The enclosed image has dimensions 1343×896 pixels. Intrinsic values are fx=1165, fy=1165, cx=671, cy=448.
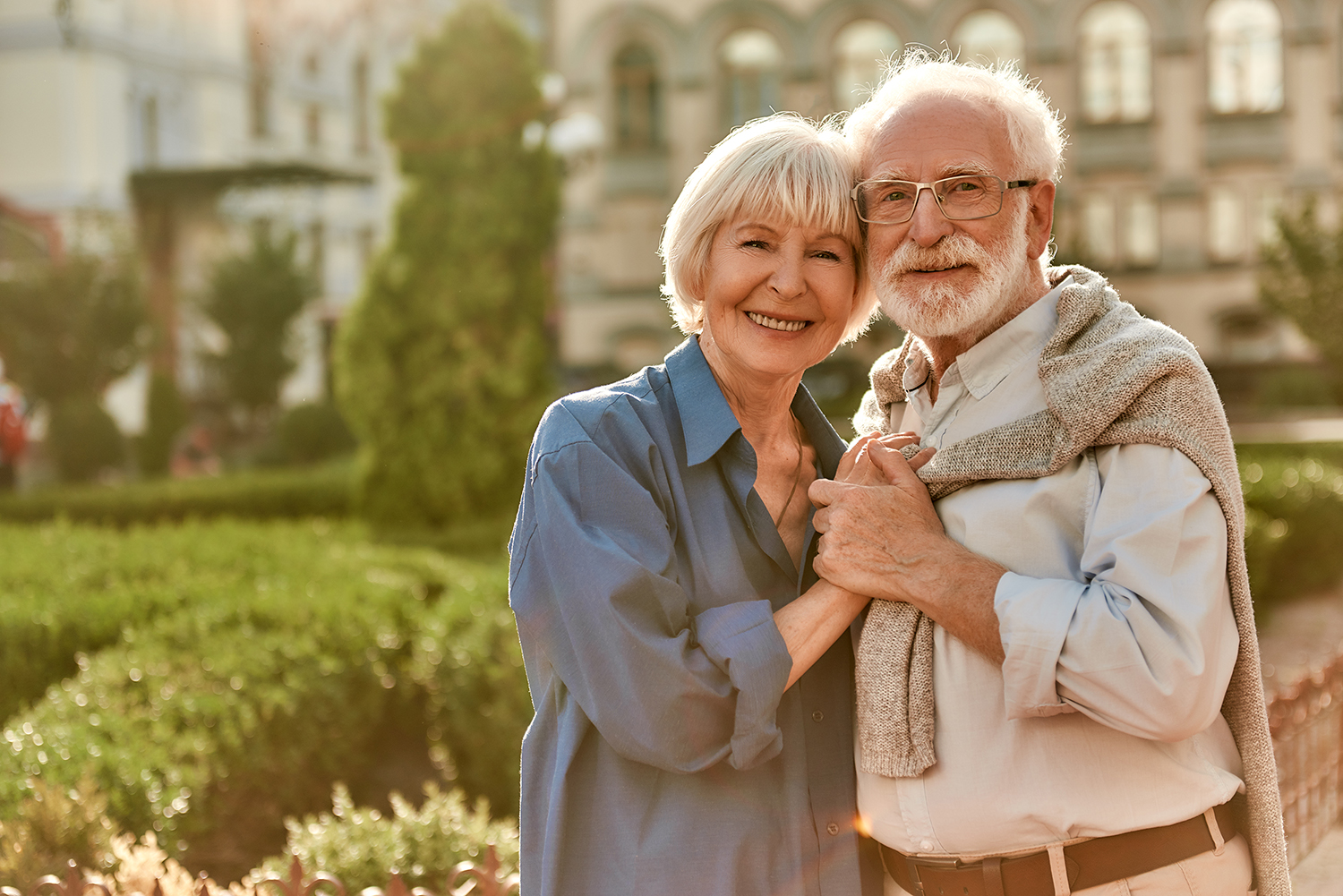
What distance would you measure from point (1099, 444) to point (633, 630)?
2.74 feet

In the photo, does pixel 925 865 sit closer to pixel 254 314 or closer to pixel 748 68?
pixel 254 314

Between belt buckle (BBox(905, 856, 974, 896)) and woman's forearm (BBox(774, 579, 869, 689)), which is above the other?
woman's forearm (BBox(774, 579, 869, 689))

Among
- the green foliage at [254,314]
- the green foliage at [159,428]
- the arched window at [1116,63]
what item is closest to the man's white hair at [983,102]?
the green foliage at [159,428]

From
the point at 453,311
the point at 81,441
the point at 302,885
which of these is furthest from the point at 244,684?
the point at 81,441

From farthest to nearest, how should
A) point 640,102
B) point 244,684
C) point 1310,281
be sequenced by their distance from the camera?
point 640,102
point 1310,281
point 244,684

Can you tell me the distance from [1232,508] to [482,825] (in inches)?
99.8

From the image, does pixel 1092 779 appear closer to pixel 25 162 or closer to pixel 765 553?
pixel 765 553

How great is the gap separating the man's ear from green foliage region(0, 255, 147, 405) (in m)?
20.7

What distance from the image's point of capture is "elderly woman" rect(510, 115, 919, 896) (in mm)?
1888

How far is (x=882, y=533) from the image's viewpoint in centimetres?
207

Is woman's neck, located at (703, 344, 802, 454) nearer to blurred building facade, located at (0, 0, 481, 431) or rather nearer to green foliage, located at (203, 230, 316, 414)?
blurred building facade, located at (0, 0, 481, 431)

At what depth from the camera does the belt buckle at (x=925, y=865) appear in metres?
2.05

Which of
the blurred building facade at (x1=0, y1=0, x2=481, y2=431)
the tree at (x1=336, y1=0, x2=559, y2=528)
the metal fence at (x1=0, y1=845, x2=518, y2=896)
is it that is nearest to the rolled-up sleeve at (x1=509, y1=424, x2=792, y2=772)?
the metal fence at (x1=0, y1=845, x2=518, y2=896)

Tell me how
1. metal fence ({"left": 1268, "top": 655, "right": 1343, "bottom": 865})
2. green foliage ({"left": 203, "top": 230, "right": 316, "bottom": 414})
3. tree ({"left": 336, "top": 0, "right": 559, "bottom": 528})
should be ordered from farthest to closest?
green foliage ({"left": 203, "top": 230, "right": 316, "bottom": 414})
tree ({"left": 336, "top": 0, "right": 559, "bottom": 528})
metal fence ({"left": 1268, "top": 655, "right": 1343, "bottom": 865})
